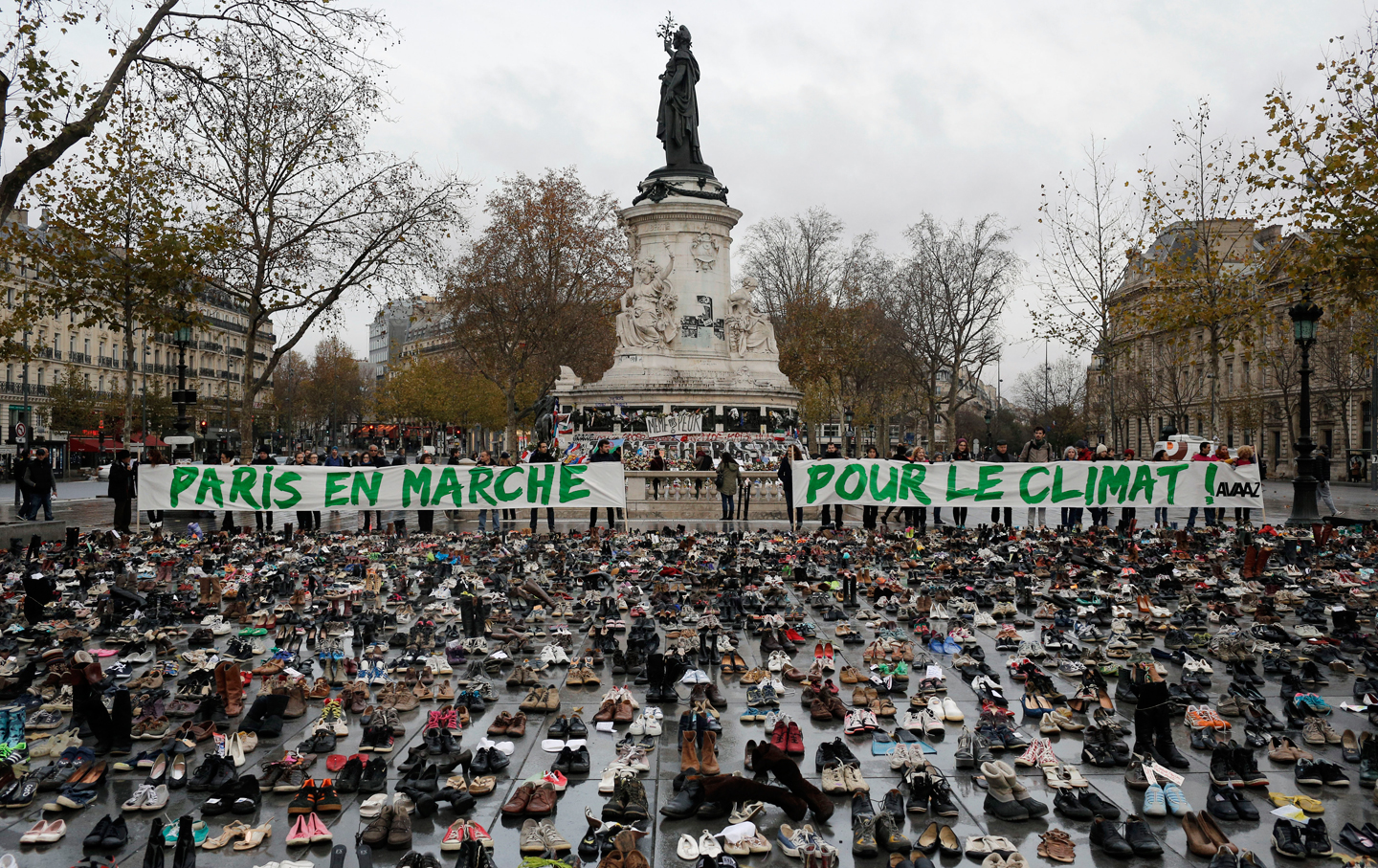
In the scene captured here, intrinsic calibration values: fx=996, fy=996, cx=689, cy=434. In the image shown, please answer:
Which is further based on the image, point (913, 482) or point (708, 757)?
point (913, 482)

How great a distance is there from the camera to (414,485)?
57.8 ft

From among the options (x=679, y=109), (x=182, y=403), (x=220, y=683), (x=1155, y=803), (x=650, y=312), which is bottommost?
(x=1155, y=803)

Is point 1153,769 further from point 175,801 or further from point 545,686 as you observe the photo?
point 175,801

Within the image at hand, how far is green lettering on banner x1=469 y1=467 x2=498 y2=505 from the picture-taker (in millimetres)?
17703

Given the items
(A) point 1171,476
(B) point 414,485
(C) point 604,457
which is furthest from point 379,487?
(A) point 1171,476

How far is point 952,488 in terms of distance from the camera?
58.2 feet

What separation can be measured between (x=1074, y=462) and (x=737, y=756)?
540 inches

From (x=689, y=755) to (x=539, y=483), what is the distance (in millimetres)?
12537

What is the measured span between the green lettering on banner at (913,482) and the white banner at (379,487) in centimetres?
499

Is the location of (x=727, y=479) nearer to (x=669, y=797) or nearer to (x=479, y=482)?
(x=479, y=482)

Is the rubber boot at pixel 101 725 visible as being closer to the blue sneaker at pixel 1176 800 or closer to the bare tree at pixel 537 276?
the blue sneaker at pixel 1176 800

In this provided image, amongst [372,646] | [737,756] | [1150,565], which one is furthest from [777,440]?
[737,756]

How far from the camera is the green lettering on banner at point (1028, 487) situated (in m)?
17.8

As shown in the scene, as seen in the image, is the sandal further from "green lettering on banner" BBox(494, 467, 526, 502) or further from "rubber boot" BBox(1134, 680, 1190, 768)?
Result: "green lettering on banner" BBox(494, 467, 526, 502)
